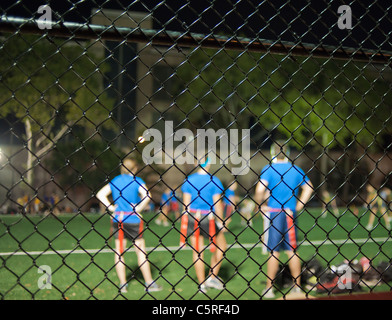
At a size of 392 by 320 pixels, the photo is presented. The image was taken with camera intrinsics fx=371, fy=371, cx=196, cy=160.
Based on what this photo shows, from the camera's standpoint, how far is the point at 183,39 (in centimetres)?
204

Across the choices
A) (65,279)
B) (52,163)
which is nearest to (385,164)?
(52,163)

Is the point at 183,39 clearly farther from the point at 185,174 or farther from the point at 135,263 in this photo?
the point at 135,263

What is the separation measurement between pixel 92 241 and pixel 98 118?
10972mm

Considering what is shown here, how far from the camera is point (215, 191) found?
17.5 ft

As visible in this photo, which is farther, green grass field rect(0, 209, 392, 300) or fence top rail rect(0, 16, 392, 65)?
green grass field rect(0, 209, 392, 300)

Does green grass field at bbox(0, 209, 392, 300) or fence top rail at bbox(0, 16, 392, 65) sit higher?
fence top rail at bbox(0, 16, 392, 65)

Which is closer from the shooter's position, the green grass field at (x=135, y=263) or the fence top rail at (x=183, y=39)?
the fence top rail at (x=183, y=39)

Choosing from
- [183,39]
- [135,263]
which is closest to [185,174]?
[183,39]

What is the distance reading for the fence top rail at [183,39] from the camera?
5.95 feet

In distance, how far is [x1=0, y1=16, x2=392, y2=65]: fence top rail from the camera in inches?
71.4

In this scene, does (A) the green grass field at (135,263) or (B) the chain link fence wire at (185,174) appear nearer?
(B) the chain link fence wire at (185,174)

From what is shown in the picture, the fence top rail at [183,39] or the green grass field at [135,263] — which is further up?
the fence top rail at [183,39]
